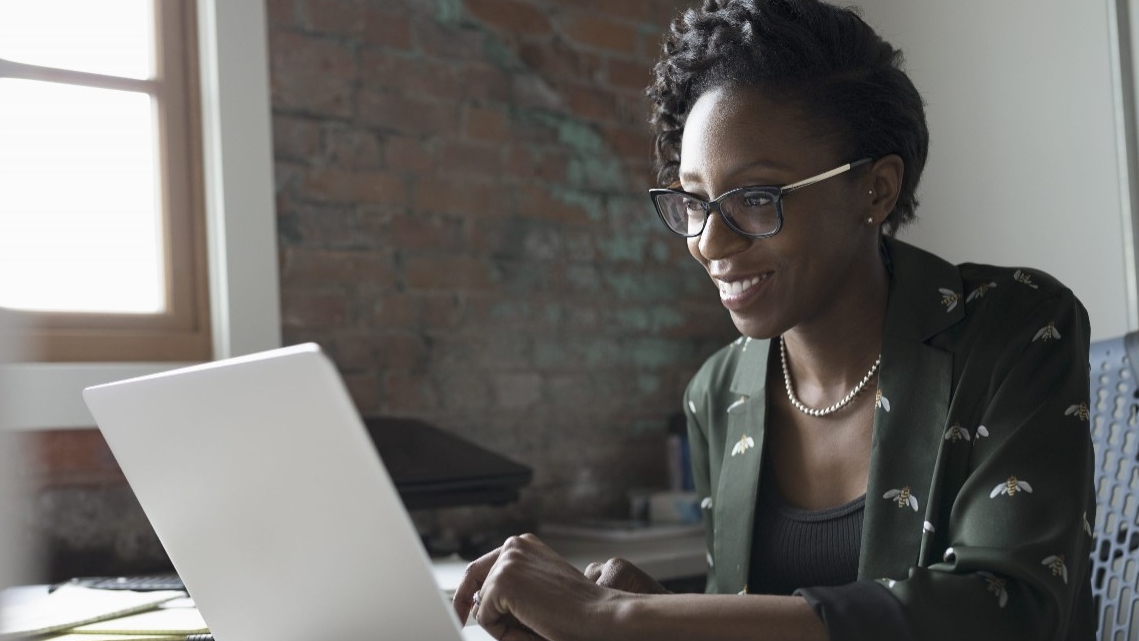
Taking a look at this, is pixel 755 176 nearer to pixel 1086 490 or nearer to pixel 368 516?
pixel 1086 490

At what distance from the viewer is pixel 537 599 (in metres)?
1.00

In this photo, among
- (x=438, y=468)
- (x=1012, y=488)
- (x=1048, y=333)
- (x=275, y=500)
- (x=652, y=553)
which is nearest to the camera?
(x=275, y=500)

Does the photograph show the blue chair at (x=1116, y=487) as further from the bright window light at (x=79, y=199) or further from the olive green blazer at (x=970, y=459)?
the bright window light at (x=79, y=199)

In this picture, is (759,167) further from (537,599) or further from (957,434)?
(537,599)

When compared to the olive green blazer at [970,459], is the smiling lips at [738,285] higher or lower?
higher

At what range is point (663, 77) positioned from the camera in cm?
153

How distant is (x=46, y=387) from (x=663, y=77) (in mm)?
1218

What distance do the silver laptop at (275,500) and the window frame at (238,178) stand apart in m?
1.18

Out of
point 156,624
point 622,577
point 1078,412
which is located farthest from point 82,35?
point 1078,412

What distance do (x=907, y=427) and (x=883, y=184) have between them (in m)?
→ 0.31

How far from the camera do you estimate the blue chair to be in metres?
1.34

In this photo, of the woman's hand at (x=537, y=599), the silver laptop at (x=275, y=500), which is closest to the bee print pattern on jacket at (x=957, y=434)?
the woman's hand at (x=537, y=599)

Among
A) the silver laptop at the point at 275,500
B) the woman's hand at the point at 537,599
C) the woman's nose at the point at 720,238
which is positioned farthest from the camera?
the woman's nose at the point at 720,238

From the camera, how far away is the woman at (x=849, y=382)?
1062 mm
